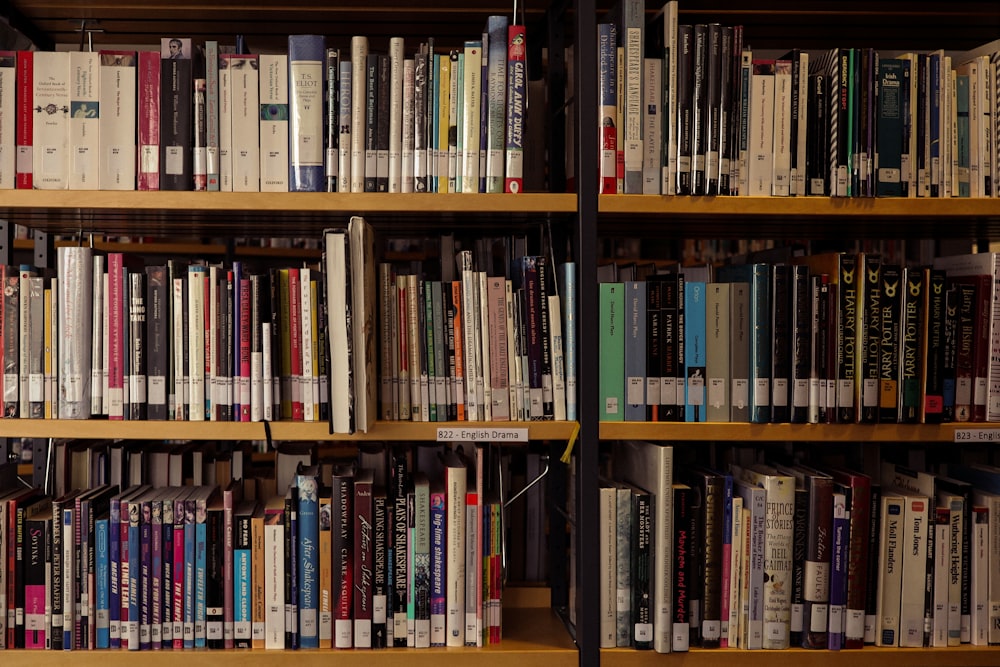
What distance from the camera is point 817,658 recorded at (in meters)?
1.46


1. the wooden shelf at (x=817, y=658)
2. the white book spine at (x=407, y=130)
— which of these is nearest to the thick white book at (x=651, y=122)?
the white book spine at (x=407, y=130)

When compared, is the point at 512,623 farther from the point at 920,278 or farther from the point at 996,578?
the point at 920,278

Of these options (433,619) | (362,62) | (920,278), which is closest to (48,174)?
(362,62)

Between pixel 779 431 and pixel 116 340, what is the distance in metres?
1.30

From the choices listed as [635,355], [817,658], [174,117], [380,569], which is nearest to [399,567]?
[380,569]

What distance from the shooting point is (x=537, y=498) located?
5.65 feet

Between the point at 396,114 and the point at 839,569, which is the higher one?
the point at 396,114

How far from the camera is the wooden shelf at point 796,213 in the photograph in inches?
→ 57.2

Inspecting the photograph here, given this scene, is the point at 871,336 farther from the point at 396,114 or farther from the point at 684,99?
the point at 396,114

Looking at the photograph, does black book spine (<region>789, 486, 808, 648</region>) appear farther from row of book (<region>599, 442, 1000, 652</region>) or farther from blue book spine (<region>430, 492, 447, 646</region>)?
blue book spine (<region>430, 492, 447, 646</region>)

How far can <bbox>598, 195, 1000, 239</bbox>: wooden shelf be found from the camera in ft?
4.76

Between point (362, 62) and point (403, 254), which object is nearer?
point (362, 62)

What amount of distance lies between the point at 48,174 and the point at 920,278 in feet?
5.66

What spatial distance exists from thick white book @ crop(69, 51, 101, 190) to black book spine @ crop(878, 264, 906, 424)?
1566 millimetres
